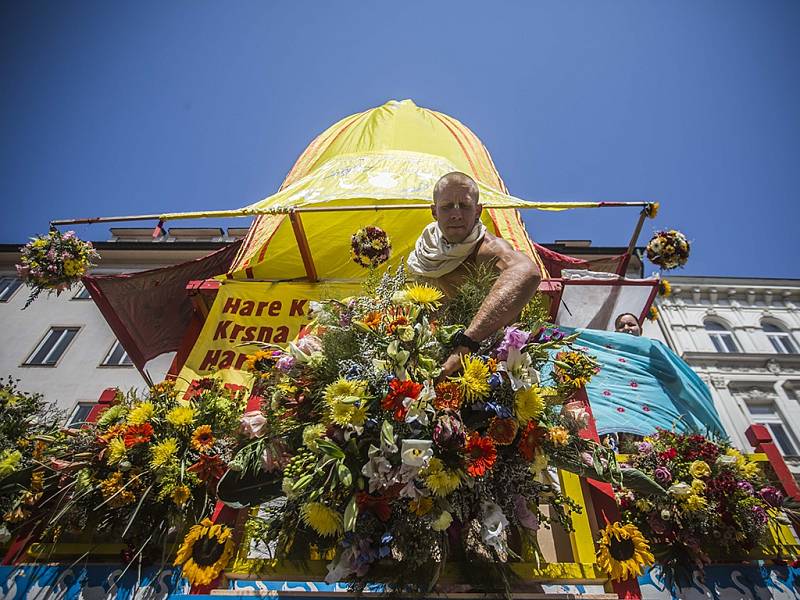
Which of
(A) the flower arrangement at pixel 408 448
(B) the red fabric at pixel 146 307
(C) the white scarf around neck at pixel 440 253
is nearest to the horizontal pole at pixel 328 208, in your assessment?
(B) the red fabric at pixel 146 307

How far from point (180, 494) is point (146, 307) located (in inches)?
164

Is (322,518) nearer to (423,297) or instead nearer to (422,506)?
(422,506)

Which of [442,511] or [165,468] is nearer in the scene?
[442,511]

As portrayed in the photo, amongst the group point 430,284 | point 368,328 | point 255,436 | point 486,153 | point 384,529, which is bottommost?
point 384,529

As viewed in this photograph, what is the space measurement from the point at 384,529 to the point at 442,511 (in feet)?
1.07

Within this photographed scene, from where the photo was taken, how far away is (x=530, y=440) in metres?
2.11

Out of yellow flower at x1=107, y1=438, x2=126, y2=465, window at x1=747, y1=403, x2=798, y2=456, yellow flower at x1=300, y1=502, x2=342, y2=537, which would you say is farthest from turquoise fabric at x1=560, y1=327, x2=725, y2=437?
window at x1=747, y1=403, x2=798, y2=456

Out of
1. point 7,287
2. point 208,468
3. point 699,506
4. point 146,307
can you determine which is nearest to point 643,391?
point 699,506

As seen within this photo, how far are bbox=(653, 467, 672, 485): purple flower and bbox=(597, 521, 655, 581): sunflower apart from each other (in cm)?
83

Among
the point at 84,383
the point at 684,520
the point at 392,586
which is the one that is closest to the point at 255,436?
the point at 392,586

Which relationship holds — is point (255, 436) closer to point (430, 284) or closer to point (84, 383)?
point (430, 284)

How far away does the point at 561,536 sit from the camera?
2.61 m

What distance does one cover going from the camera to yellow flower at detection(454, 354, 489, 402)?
2.05 meters

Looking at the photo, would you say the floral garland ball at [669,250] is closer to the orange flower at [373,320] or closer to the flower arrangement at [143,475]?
the orange flower at [373,320]
